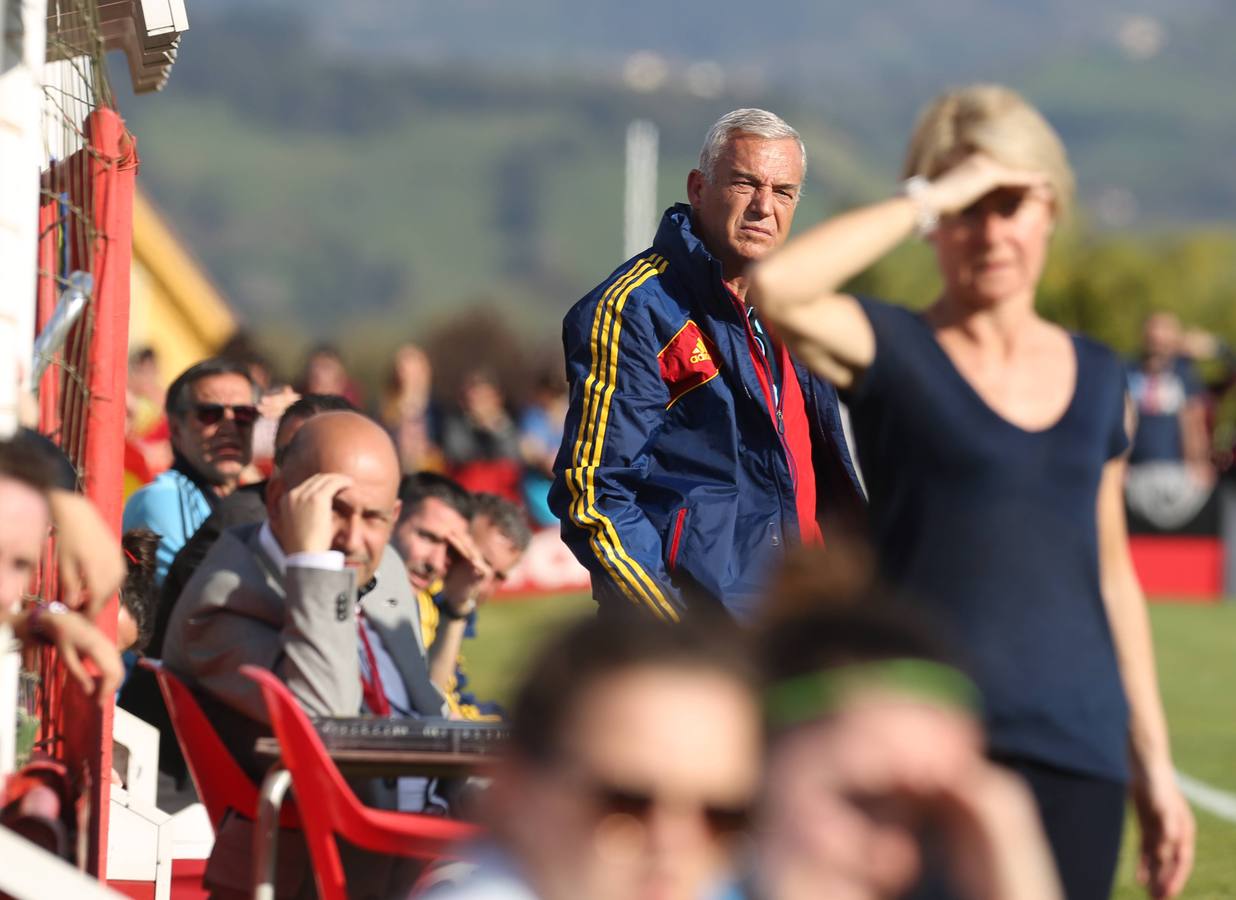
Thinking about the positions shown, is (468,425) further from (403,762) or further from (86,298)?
(403,762)

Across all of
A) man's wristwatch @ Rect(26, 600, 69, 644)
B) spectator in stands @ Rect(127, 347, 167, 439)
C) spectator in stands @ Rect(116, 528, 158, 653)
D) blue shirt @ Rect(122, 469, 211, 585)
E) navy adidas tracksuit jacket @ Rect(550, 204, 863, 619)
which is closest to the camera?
man's wristwatch @ Rect(26, 600, 69, 644)

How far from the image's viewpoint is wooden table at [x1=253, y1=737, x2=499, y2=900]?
3982mm

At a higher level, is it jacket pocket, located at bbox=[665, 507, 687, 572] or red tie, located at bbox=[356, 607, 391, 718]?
jacket pocket, located at bbox=[665, 507, 687, 572]

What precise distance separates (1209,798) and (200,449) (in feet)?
15.5

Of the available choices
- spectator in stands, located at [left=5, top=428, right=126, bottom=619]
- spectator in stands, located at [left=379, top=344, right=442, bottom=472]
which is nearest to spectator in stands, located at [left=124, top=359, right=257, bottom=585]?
spectator in stands, located at [left=5, top=428, right=126, bottom=619]

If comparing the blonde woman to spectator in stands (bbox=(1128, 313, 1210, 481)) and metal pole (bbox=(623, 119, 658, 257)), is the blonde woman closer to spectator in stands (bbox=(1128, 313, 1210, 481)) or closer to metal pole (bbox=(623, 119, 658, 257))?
spectator in stands (bbox=(1128, 313, 1210, 481))

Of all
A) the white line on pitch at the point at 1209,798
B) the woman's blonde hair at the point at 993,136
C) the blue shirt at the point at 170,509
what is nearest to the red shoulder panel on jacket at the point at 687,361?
the woman's blonde hair at the point at 993,136

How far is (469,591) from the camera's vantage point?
6527 millimetres

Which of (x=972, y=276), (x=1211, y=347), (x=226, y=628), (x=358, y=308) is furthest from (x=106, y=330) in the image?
(x=358, y=308)

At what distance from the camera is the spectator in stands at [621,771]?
1.92 m

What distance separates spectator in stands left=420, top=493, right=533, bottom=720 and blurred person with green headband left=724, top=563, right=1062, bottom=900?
404 centimetres

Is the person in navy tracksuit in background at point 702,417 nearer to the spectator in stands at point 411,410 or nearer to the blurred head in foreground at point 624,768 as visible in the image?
the blurred head in foreground at point 624,768

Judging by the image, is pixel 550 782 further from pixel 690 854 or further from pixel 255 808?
pixel 255 808

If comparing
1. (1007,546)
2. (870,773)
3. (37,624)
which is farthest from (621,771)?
(37,624)
